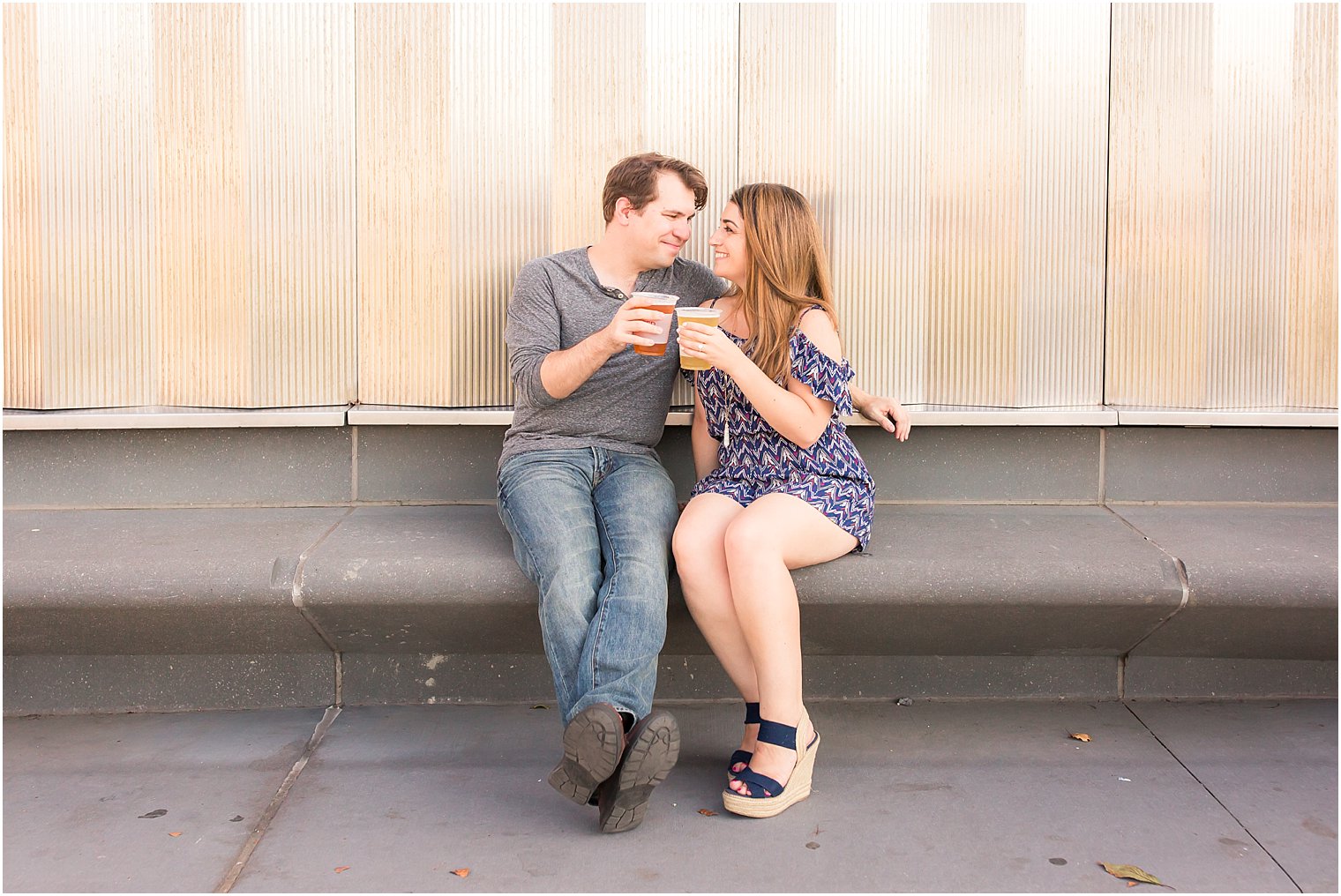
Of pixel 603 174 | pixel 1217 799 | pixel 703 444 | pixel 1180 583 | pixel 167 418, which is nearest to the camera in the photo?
pixel 1217 799

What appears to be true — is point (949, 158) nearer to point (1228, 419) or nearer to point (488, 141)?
point (1228, 419)

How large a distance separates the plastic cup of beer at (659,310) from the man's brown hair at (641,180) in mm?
536

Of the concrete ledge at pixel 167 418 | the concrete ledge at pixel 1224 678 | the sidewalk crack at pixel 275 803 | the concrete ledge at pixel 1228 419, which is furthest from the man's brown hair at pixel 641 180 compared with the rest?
the concrete ledge at pixel 1224 678

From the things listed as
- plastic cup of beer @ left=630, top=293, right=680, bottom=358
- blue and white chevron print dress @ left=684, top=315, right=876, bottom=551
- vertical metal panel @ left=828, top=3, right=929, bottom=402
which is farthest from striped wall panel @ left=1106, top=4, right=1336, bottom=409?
plastic cup of beer @ left=630, top=293, right=680, bottom=358

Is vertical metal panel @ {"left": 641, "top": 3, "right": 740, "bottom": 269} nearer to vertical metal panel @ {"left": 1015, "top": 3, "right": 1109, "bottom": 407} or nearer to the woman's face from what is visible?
the woman's face

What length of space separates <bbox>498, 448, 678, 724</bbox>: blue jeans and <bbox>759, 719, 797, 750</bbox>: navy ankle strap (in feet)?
0.96

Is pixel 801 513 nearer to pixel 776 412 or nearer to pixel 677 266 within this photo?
pixel 776 412

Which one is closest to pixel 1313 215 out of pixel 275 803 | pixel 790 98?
pixel 790 98

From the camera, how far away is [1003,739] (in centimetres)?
311

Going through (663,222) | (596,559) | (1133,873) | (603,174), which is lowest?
(1133,873)

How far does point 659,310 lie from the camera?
9.11ft

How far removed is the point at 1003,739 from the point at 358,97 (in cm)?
276

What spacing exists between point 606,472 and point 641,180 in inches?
32.9

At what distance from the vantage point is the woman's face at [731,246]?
305cm
